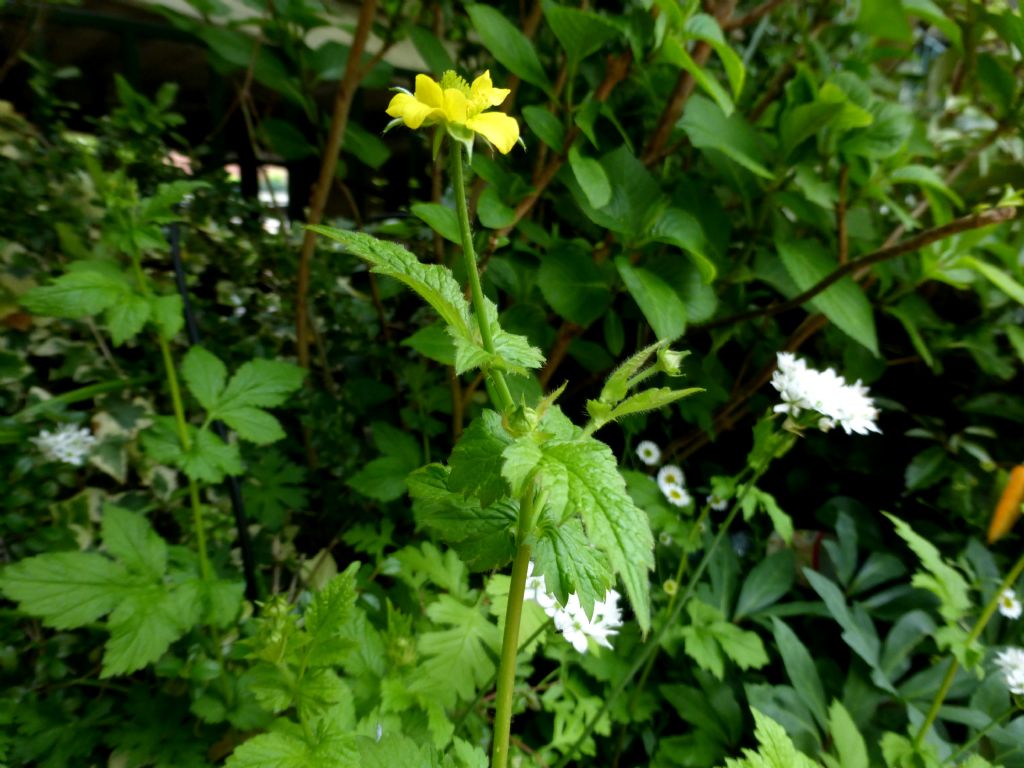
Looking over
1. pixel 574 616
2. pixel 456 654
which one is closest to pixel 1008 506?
pixel 574 616

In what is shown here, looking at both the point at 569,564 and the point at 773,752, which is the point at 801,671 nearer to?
the point at 773,752

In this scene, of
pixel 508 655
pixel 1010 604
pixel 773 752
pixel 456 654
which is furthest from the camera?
pixel 1010 604

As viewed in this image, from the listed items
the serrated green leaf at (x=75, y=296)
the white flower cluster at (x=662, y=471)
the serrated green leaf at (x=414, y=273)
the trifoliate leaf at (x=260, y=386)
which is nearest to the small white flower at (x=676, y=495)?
the white flower cluster at (x=662, y=471)

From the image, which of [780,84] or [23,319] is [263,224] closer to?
[23,319]

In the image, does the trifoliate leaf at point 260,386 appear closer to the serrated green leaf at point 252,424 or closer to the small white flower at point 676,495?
the serrated green leaf at point 252,424

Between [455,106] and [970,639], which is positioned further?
[970,639]

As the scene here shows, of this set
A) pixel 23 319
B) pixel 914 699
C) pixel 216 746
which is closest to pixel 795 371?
pixel 914 699
